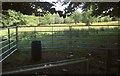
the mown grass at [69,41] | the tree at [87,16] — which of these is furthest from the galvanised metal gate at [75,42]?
the tree at [87,16]

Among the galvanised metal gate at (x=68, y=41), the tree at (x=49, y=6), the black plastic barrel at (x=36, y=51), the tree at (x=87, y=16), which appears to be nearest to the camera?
the black plastic barrel at (x=36, y=51)

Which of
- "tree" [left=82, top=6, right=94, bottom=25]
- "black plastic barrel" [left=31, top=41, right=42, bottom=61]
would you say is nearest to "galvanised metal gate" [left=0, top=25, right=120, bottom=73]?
"black plastic barrel" [left=31, top=41, right=42, bottom=61]

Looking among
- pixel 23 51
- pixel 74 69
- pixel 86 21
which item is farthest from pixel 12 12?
pixel 86 21

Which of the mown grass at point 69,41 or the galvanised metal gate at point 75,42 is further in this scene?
the mown grass at point 69,41

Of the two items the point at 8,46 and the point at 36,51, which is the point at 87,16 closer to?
the point at 8,46

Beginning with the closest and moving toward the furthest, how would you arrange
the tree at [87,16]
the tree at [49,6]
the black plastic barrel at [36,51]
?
the black plastic barrel at [36,51], the tree at [49,6], the tree at [87,16]

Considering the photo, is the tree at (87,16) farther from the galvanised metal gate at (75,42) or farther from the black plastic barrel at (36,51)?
the black plastic barrel at (36,51)

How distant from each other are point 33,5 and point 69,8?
1.87 meters

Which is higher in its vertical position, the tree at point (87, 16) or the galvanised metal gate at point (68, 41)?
the tree at point (87, 16)

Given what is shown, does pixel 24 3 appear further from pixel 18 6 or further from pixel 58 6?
pixel 58 6

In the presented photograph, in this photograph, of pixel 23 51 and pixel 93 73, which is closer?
pixel 93 73

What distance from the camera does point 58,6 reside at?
8828mm

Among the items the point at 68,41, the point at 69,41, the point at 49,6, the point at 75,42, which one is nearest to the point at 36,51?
the point at 69,41

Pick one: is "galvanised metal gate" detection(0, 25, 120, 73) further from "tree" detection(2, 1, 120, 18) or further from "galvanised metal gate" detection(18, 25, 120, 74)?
"tree" detection(2, 1, 120, 18)
